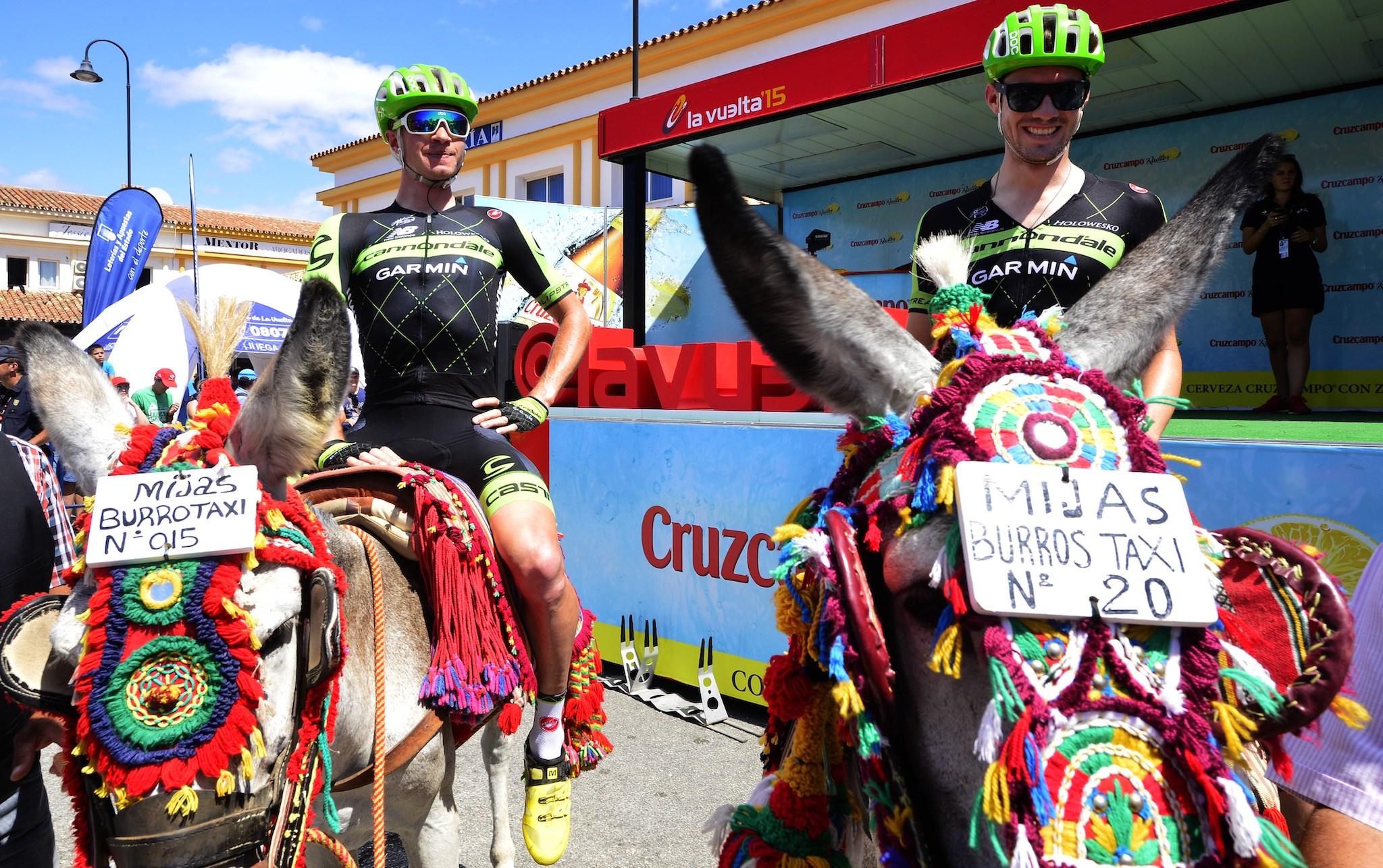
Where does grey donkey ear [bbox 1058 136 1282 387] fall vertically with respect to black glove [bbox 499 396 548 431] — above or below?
above

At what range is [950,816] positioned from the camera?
114 centimetres

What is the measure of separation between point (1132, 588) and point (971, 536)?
0.21 m

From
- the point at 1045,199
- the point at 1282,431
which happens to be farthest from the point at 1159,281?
the point at 1282,431

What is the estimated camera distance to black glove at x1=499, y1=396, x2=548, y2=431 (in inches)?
117

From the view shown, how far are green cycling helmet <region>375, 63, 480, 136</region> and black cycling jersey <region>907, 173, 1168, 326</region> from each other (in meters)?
1.84

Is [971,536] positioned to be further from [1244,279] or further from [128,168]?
[128,168]

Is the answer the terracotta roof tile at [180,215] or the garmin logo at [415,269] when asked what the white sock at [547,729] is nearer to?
the garmin logo at [415,269]

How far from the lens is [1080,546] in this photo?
1110mm

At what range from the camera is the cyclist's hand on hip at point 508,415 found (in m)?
2.90

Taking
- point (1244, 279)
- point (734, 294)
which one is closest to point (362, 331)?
point (734, 294)

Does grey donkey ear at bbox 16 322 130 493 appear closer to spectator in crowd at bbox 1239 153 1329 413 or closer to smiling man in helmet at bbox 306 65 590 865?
smiling man in helmet at bbox 306 65 590 865

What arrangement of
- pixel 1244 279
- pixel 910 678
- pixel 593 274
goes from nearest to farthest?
pixel 910 678, pixel 1244 279, pixel 593 274

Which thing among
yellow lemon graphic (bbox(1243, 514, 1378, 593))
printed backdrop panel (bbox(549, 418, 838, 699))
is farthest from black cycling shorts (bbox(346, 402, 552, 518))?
yellow lemon graphic (bbox(1243, 514, 1378, 593))

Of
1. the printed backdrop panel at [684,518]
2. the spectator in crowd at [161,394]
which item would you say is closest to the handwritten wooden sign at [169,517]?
the printed backdrop panel at [684,518]
